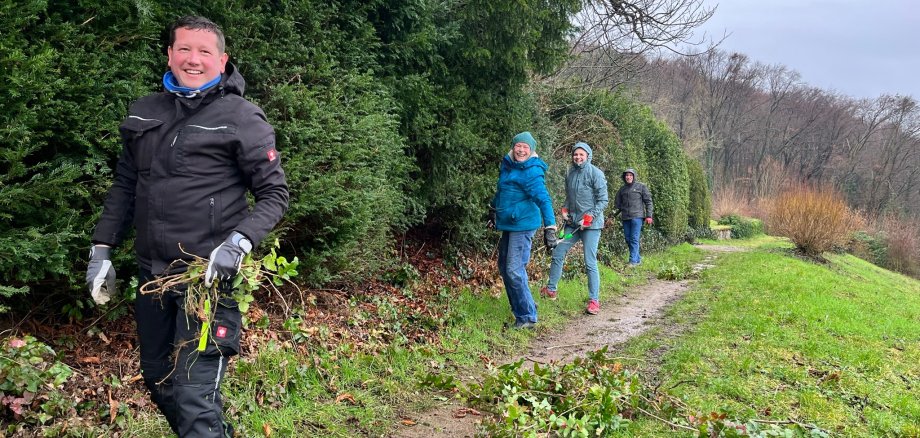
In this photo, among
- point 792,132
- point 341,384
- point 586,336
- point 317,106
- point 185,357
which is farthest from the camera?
point 792,132

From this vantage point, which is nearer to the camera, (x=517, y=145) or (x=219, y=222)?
(x=219, y=222)

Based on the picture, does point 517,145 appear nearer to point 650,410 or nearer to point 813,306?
point 650,410

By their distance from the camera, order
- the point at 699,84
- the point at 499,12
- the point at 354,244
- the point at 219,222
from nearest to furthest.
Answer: the point at 219,222
the point at 354,244
the point at 499,12
the point at 699,84

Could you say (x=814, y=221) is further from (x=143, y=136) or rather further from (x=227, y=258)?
(x=143, y=136)

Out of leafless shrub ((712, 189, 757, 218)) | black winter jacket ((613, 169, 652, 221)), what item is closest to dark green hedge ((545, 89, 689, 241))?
black winter jacket ((613, 169, 652, 221))

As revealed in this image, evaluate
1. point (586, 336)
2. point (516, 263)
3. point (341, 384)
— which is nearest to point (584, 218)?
point (586, 336)

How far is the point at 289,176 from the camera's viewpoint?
13.8 ft

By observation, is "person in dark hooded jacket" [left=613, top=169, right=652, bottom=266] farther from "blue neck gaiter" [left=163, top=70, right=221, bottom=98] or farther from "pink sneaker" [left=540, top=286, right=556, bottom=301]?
"blue neck gaiter" [left=163, top=70, right=221, bottom=98]

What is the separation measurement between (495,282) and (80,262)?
5.41 metres

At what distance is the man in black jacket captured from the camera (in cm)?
245

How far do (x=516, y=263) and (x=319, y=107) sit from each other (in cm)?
266

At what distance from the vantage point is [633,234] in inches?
496

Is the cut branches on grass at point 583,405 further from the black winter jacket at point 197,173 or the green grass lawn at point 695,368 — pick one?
the black winter jacket at point 197,173

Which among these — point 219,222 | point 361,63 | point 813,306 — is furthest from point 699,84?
point 219,222
